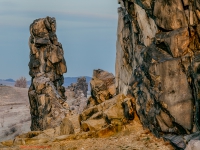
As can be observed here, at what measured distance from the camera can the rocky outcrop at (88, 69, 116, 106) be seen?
171ft

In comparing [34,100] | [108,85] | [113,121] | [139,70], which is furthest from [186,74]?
[34,100]

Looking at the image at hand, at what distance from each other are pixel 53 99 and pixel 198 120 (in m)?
42.4

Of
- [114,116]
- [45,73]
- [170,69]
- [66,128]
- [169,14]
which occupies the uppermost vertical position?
[169,14]

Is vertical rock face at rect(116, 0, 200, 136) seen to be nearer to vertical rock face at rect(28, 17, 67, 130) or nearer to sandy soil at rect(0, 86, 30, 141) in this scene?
vertical rock face at rect(28, 17, 67, 130)

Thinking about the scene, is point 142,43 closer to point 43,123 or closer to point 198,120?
point 198,120

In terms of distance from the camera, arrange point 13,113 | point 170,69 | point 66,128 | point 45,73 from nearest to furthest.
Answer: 1. point 170,69
2. point 66,128
3. point 45,73
4. point 13,113

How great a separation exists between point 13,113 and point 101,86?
56.0 metres

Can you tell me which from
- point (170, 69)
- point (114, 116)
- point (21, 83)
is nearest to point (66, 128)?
point (114, 116)

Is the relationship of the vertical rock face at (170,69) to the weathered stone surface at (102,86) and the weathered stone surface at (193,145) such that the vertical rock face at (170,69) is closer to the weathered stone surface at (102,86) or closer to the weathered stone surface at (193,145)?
the weathered stone surface at (193,145)

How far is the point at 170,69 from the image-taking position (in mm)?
26188

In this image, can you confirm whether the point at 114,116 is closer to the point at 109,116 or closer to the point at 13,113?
the point at 109,116

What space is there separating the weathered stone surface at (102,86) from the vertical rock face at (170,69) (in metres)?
20.4

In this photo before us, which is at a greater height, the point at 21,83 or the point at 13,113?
the point at 21,83

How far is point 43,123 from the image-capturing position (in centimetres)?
6134
